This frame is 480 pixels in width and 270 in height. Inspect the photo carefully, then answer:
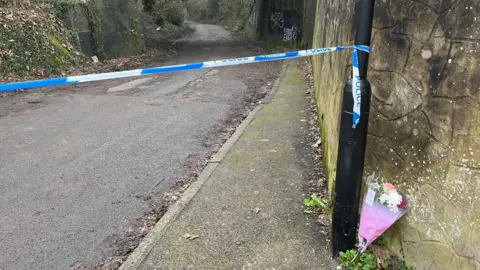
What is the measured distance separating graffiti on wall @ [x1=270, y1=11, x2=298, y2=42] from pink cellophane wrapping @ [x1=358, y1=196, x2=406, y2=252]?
17344 millimetres

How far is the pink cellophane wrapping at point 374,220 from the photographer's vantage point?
2689 mm

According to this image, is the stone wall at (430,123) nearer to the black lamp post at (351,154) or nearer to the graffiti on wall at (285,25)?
the black lamp post at (351,154)

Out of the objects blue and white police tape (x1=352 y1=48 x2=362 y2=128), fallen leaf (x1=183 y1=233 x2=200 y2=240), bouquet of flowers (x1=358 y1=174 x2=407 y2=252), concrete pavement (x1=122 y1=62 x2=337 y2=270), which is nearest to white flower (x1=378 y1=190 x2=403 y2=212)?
bouquet of flowers (x1=358 y1=174 x2=407 y2=252)

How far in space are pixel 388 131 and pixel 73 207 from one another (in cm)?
330

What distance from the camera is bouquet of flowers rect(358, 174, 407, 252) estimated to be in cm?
266

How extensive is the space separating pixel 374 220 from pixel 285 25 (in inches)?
757

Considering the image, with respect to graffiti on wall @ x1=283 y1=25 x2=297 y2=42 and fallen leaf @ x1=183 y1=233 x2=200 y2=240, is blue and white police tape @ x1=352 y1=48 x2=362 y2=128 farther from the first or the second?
graffiti on wall @ x1=283 y1=25 x2=297 y2=42

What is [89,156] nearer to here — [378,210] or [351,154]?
[351,154]

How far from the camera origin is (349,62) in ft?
10.6

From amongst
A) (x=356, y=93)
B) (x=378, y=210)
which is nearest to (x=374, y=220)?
(x=378, y=210)

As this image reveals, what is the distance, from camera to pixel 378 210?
2.72 meters

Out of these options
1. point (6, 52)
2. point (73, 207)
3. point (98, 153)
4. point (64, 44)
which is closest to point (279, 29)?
point (64, 44)

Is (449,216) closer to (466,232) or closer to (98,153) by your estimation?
(466,232)

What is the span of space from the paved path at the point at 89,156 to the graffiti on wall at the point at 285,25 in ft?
33.3
